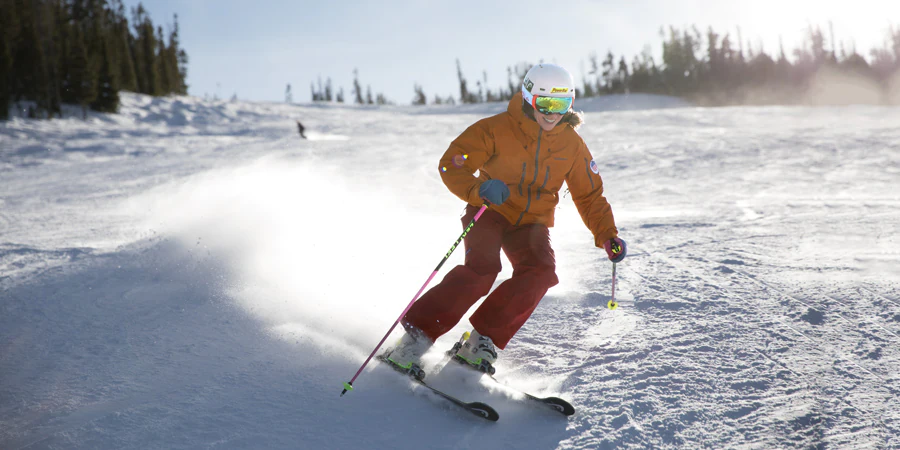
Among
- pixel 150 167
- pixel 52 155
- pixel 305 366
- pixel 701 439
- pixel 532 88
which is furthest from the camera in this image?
pixel 52 155

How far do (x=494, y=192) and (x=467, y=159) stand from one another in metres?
0.33

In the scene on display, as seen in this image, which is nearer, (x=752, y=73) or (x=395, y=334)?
(x=395, y=334)

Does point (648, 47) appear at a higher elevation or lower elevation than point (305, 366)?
higher

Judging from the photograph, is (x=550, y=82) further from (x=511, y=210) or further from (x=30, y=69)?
(x=30, y=69)

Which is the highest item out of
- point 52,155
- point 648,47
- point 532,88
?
point 648,47

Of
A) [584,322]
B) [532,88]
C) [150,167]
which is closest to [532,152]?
[532,88]

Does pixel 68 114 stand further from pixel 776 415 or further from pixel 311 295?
pixel 776 415

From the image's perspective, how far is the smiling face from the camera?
116 inches

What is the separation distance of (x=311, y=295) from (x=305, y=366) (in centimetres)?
94

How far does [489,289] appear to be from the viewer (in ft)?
9.16

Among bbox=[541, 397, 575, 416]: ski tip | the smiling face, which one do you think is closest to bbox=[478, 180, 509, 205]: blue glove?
the smiling face

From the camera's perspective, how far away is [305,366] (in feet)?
8.28

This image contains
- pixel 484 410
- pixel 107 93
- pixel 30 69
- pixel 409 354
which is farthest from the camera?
pixel 30 69

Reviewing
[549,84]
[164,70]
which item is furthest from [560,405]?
[164,70]
